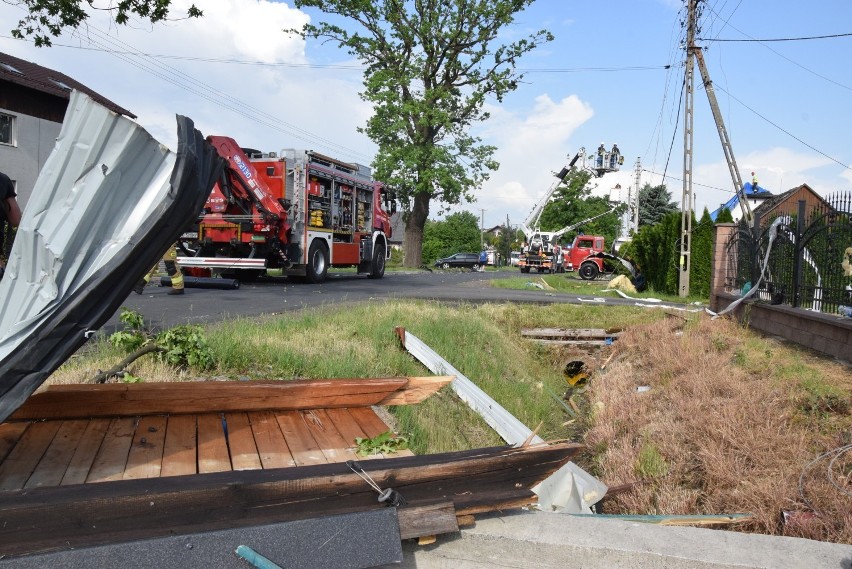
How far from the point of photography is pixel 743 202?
62.8ft

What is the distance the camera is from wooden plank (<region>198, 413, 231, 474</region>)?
336cm

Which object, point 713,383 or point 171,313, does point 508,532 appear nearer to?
point 713,383

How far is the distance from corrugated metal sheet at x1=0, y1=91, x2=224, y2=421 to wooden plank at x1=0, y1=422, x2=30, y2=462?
2.66 ft

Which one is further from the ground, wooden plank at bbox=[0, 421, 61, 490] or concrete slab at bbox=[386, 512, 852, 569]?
wooden plank at bbox=[0, 421, 61, 490]

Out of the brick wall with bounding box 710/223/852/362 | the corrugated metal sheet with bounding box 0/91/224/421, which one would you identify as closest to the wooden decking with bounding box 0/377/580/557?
the corrugated metal sheet with bounding box 0/91/224/421

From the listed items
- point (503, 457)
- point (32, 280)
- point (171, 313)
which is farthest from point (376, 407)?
point (171, 313)

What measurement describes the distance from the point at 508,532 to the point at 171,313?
7.38 meters

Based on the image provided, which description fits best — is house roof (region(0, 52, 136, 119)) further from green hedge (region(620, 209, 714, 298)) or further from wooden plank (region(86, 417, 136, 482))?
wooden plank (region(86, 417, 136, 482))

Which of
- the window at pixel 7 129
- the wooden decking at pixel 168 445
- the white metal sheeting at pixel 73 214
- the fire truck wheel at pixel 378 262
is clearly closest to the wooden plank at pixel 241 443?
the wooden decking at pixel 168 445

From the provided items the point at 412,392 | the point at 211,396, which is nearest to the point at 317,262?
the point at 412,392

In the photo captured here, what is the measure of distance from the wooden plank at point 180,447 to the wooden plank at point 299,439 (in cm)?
48

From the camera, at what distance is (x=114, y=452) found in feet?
11.2

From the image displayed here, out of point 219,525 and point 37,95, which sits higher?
point 37,95

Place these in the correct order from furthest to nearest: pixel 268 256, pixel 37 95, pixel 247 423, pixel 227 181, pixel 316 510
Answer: pixel 37 95 → pixel 268 256 → pixel 227 181 → pixel 247 423 → pixel 316 510
